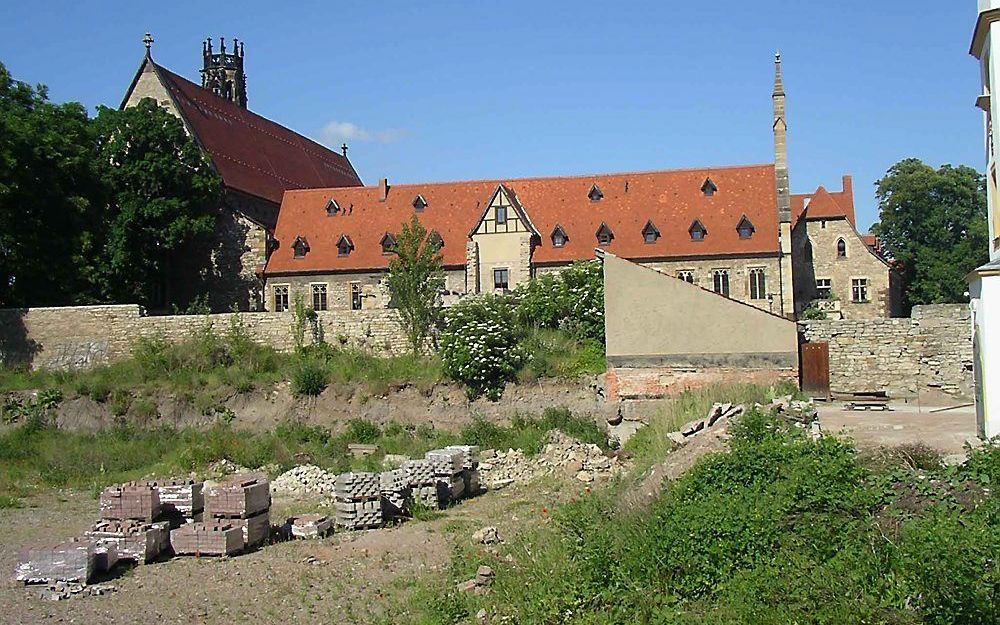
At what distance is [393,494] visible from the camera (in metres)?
17.7

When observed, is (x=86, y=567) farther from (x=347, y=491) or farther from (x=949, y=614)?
(x=949, y=614)

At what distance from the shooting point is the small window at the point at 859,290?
4412 cm

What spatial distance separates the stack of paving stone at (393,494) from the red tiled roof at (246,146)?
26.9m

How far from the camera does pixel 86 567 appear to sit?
43.3 ft

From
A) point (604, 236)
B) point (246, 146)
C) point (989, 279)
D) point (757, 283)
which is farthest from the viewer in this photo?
point (246, 146)

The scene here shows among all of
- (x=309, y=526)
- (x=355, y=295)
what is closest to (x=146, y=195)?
(x=355, y=295)

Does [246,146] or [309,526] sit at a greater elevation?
[246,146]

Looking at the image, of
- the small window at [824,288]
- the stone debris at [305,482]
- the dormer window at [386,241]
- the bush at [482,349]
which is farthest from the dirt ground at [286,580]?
the small window at [824,288]

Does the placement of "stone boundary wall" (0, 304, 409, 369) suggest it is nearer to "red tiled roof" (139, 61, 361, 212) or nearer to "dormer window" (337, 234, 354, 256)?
"dormer window" (337, 234, 354, 256)

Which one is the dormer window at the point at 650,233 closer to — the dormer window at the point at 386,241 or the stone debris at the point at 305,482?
the dormer window at the point at 386,241

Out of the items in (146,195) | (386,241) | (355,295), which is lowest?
(355,295)

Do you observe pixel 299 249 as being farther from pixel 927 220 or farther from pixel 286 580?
pixel 927 220

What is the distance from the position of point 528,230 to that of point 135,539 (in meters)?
26.4

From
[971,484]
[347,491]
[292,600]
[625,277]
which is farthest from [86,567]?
[625,277]
